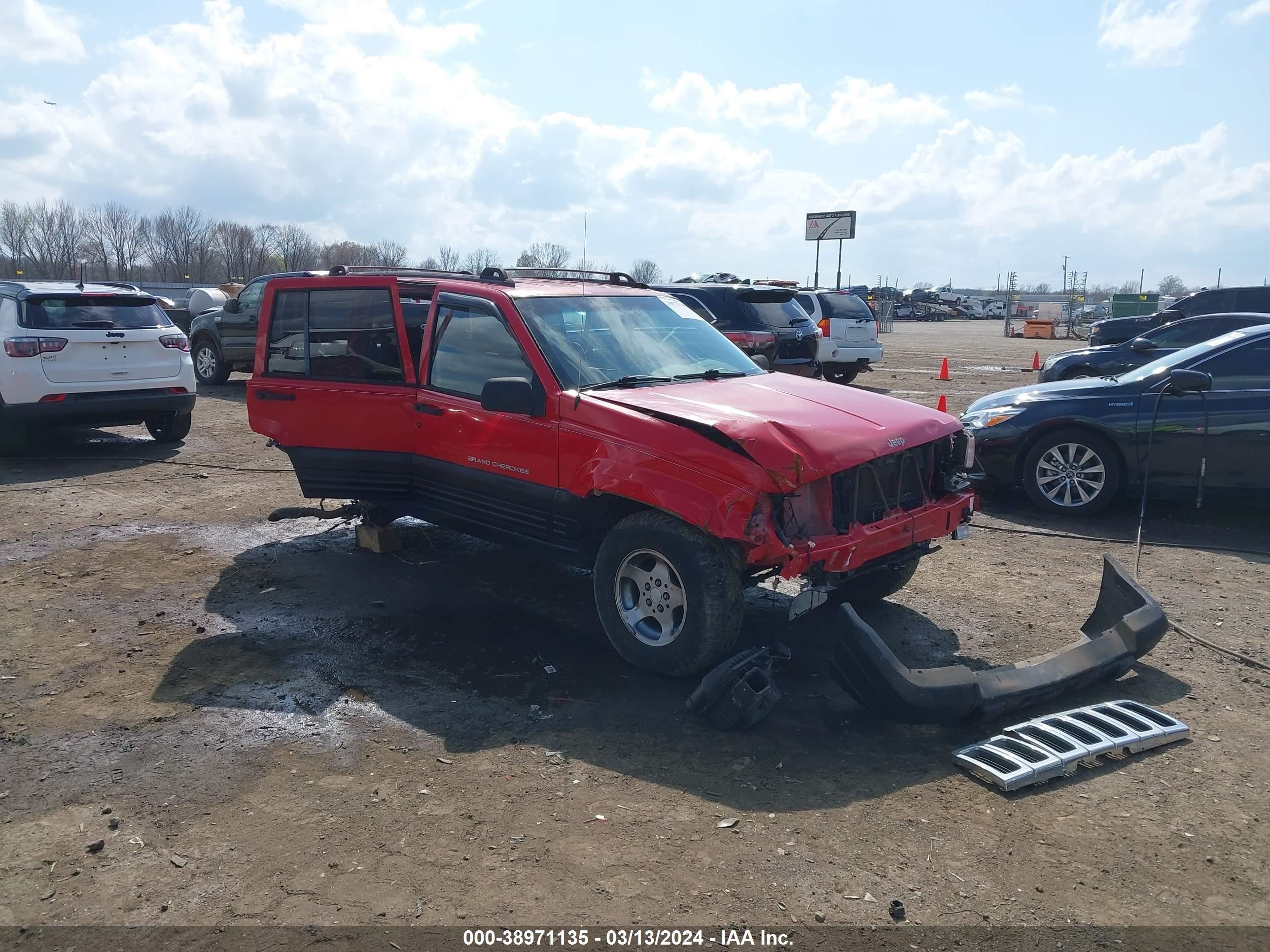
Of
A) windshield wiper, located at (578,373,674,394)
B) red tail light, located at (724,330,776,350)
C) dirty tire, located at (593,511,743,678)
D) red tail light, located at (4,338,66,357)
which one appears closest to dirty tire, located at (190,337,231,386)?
red tail light, located at (4,338,66,357)

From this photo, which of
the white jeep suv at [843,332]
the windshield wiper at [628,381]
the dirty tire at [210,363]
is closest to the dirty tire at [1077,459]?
the windshield wiper at [628,381]

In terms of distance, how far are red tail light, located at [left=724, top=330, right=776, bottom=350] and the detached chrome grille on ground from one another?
10049 mm

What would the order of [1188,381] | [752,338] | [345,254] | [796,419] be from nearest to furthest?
1. [796,419]
2. [1188,381]
3. [752,338]
4. [345,254]

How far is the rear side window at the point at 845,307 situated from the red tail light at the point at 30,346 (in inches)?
512

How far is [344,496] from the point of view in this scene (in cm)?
651

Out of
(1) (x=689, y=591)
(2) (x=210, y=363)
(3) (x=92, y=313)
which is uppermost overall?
(3) (x=92, y=313)

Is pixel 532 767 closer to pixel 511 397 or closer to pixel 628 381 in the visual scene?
pixel 511 397

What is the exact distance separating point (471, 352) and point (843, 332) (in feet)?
44.3

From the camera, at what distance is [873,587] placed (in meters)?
5.98

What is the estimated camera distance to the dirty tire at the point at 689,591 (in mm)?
4641

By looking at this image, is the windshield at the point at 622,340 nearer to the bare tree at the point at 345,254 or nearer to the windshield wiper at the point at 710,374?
the windshield wiper at the point at 710,374

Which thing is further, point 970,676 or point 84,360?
point 84,360

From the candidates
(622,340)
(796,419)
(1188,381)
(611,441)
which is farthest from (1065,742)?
(1188,381)

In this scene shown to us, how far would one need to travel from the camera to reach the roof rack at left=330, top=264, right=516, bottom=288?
6312 mm
